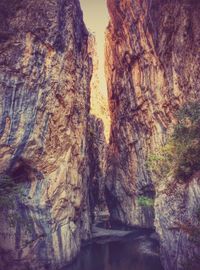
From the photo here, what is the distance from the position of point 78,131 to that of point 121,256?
35.7 feet

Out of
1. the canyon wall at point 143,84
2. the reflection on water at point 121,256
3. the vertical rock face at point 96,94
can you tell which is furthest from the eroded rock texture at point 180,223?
the vertical rock face at point 96,94

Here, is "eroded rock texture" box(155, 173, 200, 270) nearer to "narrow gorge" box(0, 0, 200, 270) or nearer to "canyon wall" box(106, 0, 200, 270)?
"narrow gorge" box(0, 0, 200, 270)

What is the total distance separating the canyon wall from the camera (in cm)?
2922

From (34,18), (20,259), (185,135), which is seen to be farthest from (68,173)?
(34,18)

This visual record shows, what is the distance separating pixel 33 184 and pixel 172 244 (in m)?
10.2

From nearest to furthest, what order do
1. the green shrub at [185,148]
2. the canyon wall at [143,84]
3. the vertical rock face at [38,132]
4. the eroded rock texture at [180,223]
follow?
the eroded rock texture at [180,223] → the green shrub at [185,148] → the vertical rock face at [38,132] → the canyon wall at [143,84]

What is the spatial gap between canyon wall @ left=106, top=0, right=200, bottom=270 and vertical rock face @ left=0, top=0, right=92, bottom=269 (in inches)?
316

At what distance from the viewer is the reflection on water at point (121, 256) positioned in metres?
23.2

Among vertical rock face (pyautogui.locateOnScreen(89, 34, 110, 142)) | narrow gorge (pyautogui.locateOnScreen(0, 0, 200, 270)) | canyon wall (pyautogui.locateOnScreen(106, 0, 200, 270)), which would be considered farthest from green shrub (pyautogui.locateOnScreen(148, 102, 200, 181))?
vertical rock face (pyautogui.locateOnScreen(89, 34, 110, 142))

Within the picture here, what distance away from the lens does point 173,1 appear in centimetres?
2981

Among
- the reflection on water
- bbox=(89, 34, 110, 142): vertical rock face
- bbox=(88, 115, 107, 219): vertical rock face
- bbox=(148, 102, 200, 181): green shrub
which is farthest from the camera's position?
bbox=(89, 34, 110, 142): vertical rock face

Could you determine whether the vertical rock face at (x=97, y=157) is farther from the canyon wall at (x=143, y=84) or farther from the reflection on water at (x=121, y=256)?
the reflection on water at (x=121, y=256)

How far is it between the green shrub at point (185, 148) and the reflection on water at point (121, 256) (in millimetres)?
6631

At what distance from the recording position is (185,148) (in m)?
18.8
